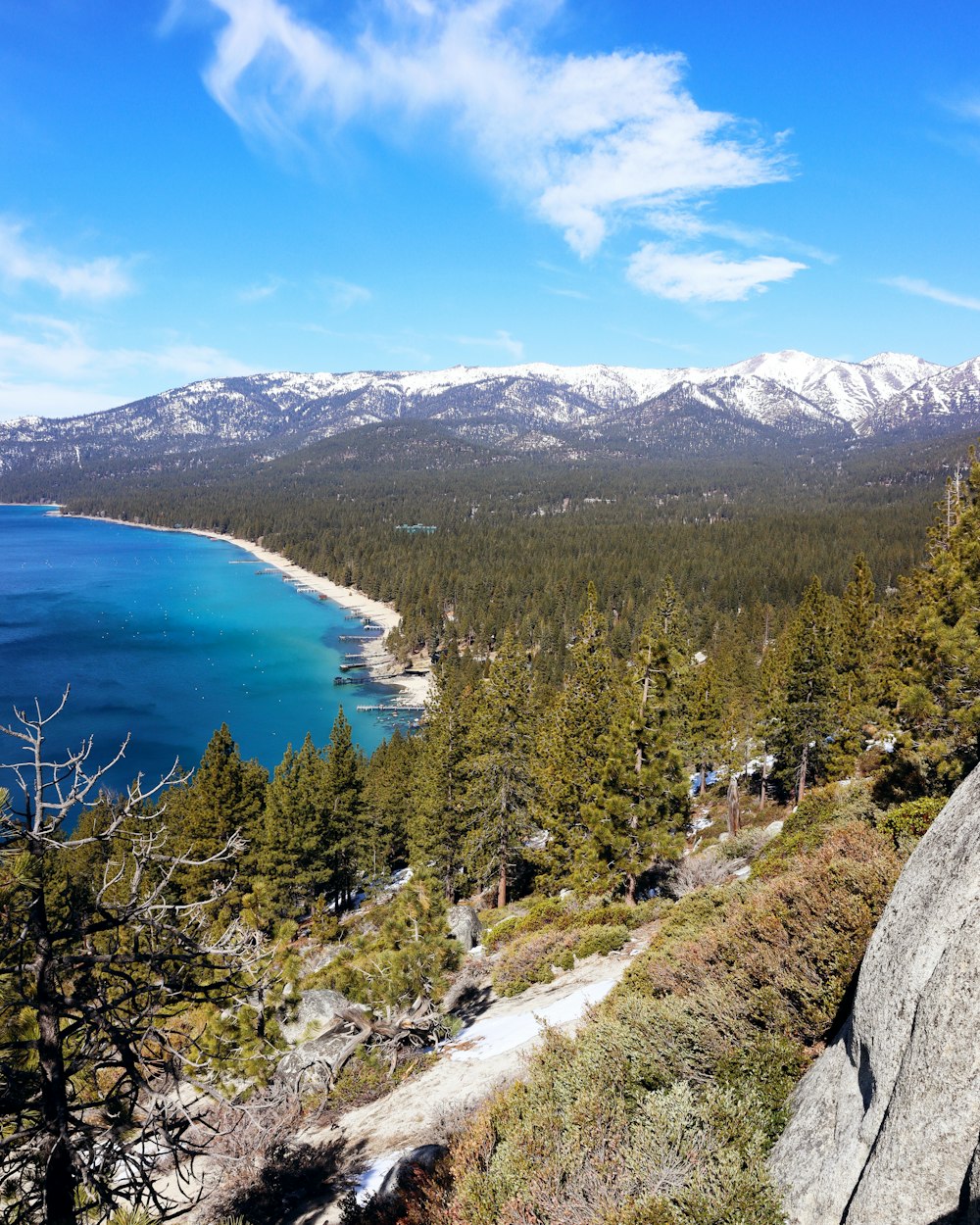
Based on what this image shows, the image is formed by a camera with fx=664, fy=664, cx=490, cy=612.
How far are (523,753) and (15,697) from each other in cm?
7228

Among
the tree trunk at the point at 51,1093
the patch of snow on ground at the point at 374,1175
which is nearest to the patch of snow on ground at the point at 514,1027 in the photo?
the patch of snow on ground at the point at 374,1175

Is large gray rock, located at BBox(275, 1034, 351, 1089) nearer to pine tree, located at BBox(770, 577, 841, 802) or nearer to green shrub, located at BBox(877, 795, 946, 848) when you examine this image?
green shrub, located at BBox(877, 795, 946, 848)

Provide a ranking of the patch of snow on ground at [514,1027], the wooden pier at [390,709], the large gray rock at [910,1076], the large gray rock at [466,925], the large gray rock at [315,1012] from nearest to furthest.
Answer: the large gray rock at [910,1076], the patch of snow on ground at [514,1027], the large gray rock at [315,1012], the large gray rock at [466,925], the wooden pier at [390,709]

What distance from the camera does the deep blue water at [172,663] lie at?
7000 centimetres

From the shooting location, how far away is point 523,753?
1057 inches

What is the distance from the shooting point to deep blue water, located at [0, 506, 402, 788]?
70.0 m

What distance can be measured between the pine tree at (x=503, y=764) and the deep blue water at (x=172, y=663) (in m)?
43.9

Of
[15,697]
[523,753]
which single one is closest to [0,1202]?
[523,753]

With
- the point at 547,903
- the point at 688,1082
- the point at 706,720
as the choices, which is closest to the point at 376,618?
the point at 706,720

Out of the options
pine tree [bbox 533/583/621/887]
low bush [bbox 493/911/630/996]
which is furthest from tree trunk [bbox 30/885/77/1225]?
pine tree [bbox 533/583/621/887]

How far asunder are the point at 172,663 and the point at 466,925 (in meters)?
88.0

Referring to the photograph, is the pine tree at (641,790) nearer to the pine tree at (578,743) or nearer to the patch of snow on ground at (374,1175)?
the pine tree at (578,743)

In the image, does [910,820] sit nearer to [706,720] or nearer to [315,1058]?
[315,1058]

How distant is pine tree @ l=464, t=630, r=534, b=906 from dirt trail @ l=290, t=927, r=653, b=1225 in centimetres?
1193
